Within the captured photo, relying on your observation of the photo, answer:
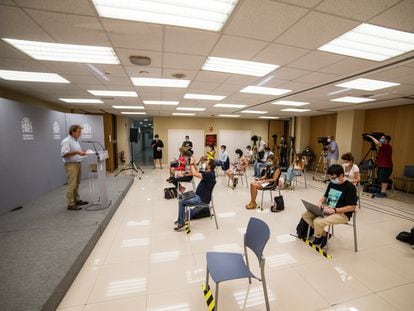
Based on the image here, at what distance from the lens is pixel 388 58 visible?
99.3 inches

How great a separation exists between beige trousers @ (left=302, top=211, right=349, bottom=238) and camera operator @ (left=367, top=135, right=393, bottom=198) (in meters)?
3.93

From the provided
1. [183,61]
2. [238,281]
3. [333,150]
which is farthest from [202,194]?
[333,150]

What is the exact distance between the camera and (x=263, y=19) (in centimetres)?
174

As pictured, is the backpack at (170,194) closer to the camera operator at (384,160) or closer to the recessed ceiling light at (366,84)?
the recessed ceiling light at (366,84)

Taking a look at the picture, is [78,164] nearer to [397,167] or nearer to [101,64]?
[101,64]

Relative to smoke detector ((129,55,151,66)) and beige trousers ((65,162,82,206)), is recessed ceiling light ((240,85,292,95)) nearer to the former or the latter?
smoke detector ((129,55,151,66))

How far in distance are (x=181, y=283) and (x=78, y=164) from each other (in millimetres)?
→ 3095

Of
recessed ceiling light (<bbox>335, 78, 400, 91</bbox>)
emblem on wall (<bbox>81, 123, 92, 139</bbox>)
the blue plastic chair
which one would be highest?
recessed ceiling light (<bbox>335, 78, 400, 91</bbox>)

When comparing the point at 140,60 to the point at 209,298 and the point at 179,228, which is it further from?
the point at 209,298

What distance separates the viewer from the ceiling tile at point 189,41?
1979 mm

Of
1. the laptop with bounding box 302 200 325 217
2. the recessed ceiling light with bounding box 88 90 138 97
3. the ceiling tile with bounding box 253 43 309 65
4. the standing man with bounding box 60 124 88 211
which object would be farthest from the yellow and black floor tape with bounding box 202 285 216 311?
the recessed ceiling light with bounding box 88 90 138 97

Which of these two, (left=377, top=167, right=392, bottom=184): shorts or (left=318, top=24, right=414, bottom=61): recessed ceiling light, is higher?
(left=318, top=24, right=414, bottom=61): recessed ceiling light

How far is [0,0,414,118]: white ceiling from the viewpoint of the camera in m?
1.60

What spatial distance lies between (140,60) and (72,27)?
0.91 metres
